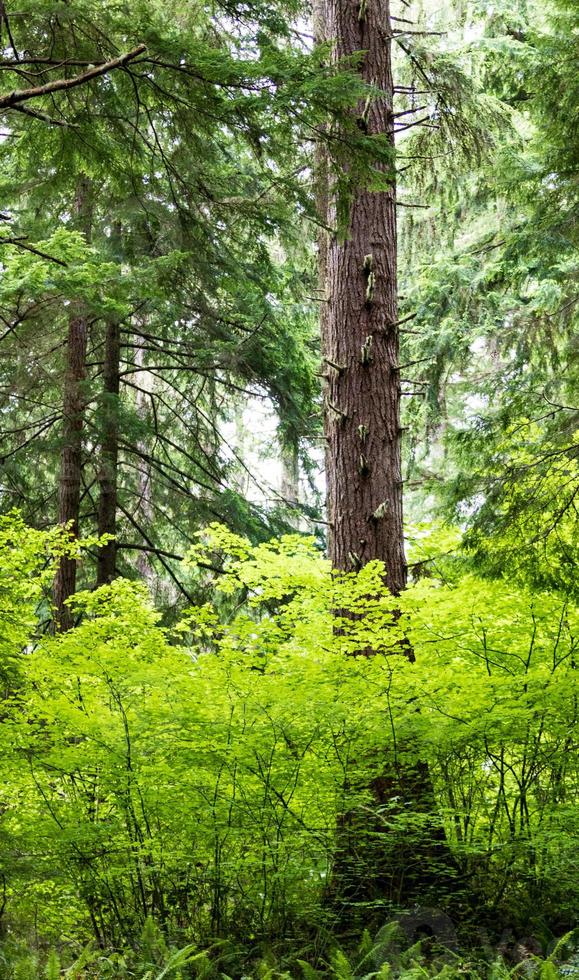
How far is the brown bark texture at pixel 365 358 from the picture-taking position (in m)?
5.82

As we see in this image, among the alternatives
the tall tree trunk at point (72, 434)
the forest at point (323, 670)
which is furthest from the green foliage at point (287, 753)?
the tall tree trunk at point (72, 434)

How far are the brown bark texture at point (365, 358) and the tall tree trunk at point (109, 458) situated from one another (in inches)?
134

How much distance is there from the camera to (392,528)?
5832 millimetres

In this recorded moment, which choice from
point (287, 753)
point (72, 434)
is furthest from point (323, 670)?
point (72, 434)

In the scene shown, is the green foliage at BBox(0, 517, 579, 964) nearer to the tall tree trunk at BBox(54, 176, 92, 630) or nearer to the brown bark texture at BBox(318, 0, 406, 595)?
the brown bark texture at BBox(318, 0, 406, 595)

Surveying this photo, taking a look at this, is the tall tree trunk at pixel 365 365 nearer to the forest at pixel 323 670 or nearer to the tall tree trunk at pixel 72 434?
the forest at pixel 323 670

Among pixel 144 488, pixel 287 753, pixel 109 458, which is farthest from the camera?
pixel 144 488

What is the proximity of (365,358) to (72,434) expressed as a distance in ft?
13.0

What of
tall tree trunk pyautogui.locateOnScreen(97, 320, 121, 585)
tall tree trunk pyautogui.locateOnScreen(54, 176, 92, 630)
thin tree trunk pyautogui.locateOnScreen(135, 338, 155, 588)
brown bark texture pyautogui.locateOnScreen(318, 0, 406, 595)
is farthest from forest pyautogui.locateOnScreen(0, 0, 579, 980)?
thin tree trunk pyautogui.locateOnScreen(135, 338, 155, 588)

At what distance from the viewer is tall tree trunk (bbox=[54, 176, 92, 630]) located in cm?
866

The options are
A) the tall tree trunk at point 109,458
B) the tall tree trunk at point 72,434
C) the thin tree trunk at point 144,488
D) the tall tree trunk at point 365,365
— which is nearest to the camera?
the tall tree trunk at point 365,365

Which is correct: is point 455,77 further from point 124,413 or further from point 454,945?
point 454,945

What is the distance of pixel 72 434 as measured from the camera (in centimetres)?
889

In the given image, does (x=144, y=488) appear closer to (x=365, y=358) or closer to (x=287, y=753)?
(x=365, y=358)
